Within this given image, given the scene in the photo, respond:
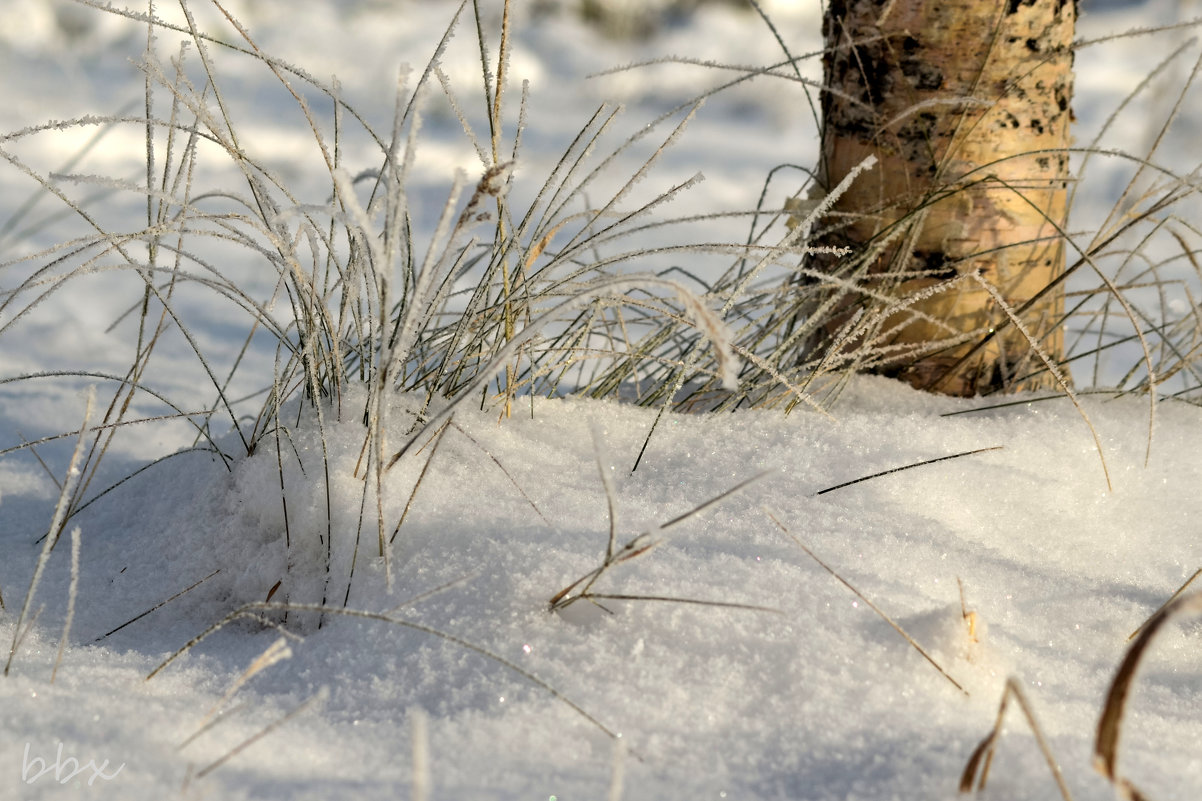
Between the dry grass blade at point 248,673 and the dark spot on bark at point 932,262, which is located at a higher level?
the dark spot on bark at point 932,262

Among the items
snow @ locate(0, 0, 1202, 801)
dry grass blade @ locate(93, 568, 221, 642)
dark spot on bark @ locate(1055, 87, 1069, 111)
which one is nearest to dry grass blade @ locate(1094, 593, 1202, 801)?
snow @ locate(0, 0, 1202, 801)

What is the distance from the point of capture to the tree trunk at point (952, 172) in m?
1.36

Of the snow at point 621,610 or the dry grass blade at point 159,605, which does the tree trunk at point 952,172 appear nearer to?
the snow at point 621,610

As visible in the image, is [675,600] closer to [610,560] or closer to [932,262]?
[610,560]

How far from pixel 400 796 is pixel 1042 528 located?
763 mm

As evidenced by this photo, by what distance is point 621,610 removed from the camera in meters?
0.83

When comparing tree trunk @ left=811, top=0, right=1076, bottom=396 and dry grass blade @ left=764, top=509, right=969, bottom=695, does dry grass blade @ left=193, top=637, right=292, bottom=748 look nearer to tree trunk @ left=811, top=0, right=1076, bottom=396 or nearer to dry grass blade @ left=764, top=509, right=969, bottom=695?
dry grass blade @ left=764, top=509, right=969, bottom=695

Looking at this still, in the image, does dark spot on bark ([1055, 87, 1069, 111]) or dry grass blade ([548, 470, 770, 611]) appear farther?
dark spot on bark ([1055, 87, 1069, 111])

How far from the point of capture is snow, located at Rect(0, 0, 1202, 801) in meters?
0.67

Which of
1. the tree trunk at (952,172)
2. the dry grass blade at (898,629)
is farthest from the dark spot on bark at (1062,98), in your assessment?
the dry grass blade at (898,629)

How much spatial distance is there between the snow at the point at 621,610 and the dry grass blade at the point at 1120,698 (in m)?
0.12

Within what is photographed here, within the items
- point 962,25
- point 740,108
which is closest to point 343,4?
point 740,108

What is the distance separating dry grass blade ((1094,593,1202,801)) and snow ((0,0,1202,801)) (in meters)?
0.12

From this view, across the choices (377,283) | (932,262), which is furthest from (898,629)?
(932,262)
